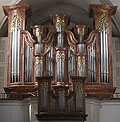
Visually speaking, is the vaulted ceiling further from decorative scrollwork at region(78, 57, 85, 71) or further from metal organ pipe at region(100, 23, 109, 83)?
decorative scrollwork at region(78, 57, 85, 71)

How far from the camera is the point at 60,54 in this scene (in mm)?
17891

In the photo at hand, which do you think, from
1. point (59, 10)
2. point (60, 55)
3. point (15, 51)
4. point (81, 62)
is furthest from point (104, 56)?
point (59, 10)

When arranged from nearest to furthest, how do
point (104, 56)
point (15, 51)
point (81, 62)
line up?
1. point (81, 62)
2. point (104, 56)
3. point (15, 51)

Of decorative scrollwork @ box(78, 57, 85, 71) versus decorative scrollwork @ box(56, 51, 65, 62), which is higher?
decorative scrollwork @ box(56, 51, 65, 62)

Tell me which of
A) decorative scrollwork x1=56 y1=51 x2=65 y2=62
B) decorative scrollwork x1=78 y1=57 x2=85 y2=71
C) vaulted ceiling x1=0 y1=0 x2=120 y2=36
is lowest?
decorative scrollwork x1=78 y1=57 x2=85 y2=71

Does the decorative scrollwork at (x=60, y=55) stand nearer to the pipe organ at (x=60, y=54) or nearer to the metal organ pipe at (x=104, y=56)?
the pipe organ at (x=60, y=54)

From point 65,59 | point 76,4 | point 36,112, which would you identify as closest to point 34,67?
point 65,59

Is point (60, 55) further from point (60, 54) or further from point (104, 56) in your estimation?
point (104, 56)

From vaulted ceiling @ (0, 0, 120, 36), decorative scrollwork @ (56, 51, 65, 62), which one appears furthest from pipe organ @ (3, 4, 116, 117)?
vaulted ceiling @ (0, 0, 120, 36)

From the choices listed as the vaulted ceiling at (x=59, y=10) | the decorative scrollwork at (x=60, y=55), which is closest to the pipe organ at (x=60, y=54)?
the decorative scrollwork at (x=60, y=55)

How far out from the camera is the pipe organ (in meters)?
17.5

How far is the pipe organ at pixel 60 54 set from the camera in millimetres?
17520

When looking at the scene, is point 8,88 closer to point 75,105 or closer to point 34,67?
point 34,67

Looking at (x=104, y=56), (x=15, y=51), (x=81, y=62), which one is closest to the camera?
(x=81, y=62)
